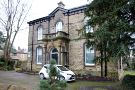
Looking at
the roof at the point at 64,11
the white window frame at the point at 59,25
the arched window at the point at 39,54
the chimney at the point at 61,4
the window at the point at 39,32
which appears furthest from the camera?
the window at the point at 39,32

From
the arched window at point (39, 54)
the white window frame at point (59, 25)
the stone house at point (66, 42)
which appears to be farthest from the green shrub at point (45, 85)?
the arched window at point (39, 54)

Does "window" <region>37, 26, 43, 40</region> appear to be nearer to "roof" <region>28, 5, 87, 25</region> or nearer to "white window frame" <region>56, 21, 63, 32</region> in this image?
"roof" <region>28, 5, 87, 25</region>

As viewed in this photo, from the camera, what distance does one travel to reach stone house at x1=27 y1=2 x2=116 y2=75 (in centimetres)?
2750

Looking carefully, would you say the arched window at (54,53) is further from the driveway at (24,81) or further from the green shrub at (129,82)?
the green shrub at (129,82)

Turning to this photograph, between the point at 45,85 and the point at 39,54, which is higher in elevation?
the point at 39,54

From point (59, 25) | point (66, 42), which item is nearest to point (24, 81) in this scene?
point (66, 42)

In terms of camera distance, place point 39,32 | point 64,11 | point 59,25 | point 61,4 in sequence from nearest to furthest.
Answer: point 64,11 < point 59,25 < point 61,4 < point 39,32

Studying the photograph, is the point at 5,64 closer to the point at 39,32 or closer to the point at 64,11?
the point at 39,32

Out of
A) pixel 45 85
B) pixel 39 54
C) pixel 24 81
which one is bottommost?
pixel 24 81

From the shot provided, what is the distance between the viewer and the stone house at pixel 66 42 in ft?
90.2

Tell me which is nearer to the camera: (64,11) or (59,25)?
(64,11)

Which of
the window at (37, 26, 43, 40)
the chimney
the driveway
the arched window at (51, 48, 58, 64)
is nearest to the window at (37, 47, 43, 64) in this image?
the window at (37, 26, 43, 40)

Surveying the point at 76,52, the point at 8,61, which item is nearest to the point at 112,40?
the point at 76,52

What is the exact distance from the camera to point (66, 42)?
94.8 feet
